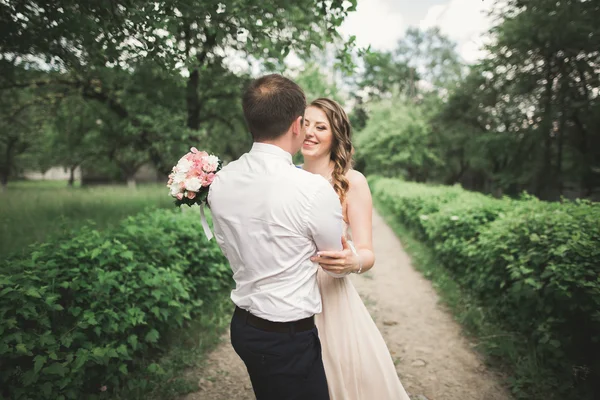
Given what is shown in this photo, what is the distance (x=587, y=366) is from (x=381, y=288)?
13.3 feet

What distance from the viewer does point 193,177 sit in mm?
1787

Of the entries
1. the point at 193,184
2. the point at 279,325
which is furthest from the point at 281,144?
the point at 279,325

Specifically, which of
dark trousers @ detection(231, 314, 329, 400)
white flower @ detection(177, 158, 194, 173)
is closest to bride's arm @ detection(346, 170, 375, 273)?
dark trousers @ detection(231, 314, 329, 400)

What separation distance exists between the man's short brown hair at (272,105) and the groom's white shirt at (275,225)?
0.08 m

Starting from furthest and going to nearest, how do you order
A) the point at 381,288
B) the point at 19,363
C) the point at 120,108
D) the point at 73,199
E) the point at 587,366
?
the point at 120,108 < the point at 73,199 < the point at 381,288 < the point at 587,366 < the point at 19,363

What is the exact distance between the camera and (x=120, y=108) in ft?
34.6

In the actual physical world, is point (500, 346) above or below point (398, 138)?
below

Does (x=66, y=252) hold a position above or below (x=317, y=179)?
below

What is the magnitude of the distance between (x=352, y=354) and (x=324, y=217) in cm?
111

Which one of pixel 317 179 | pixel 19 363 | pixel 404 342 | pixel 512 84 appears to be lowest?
pixel 404 342

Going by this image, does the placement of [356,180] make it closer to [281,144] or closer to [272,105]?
[281,144]

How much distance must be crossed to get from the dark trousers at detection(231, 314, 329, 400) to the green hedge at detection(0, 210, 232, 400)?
167cm

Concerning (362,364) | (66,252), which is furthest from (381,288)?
(66,252)

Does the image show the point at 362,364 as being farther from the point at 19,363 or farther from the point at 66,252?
the point at 66,252
